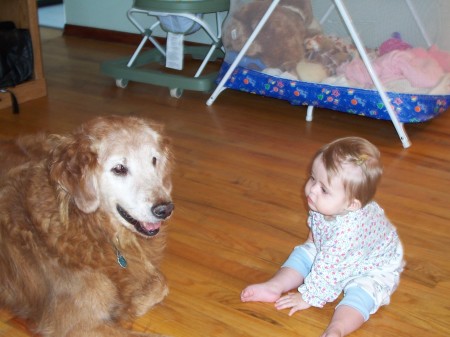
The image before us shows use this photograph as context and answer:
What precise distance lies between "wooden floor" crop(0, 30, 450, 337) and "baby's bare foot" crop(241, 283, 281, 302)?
27 millimetres

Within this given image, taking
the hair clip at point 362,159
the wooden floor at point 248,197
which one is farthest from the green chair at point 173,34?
the hair clip at point 362,159

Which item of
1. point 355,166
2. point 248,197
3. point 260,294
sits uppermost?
point 355,166

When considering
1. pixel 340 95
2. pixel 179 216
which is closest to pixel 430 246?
pixel 179 216

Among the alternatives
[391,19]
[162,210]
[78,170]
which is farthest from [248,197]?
[391,19]

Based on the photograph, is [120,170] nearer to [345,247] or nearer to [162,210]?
[162,210]

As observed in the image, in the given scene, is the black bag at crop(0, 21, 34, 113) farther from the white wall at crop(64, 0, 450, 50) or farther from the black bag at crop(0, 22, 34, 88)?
the white wall at crop(64, 0, 450, 50)

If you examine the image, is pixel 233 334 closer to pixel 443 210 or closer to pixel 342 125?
pixel 443 210

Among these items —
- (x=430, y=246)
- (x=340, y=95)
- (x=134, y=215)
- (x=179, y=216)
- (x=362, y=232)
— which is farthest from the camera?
(x=340, y=95)

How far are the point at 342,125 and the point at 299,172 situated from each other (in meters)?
0.80

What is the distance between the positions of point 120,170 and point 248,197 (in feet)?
3.25

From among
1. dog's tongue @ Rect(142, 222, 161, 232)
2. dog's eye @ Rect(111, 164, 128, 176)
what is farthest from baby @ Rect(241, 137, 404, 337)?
dog's eye @ Rect(111, 164, 128, 176)

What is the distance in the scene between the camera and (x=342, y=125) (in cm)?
339

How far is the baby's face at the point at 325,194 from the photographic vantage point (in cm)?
165

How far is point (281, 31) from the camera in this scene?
335 cm
